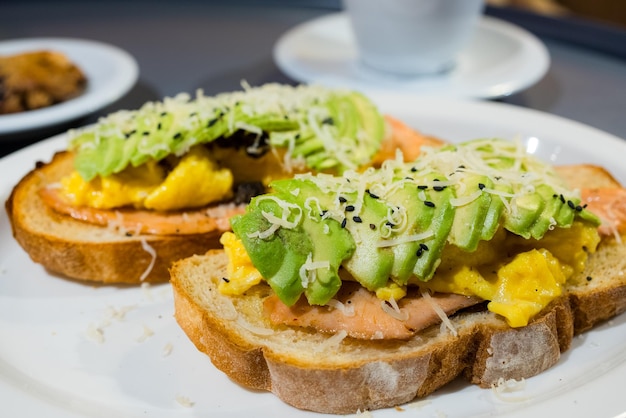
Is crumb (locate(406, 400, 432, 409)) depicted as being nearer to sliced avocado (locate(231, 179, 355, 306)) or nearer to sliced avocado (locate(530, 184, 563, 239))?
sliced avocado (locate(231, 179, 355, 306))

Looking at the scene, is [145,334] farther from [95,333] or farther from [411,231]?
[411,231]

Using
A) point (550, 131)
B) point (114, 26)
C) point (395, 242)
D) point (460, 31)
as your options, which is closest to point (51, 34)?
point (114, 26)

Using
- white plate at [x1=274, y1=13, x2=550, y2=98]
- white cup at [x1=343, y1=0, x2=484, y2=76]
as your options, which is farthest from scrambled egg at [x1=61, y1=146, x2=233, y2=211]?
white cup at [x1=343, y1=0, x2=484, y2=76]

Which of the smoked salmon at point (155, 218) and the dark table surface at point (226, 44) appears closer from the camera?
the smoked salmon at point (155, 218)

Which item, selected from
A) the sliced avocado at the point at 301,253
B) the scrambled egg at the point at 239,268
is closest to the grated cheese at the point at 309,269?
the sliced avocado at the point at 301,253

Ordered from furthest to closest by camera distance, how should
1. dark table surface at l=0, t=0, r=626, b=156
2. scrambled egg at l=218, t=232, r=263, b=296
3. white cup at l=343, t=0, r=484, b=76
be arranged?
1. dark table surface at l=0, t=0, r=626, b=156
2. white cup at l=343, t=0, r=484, b=76
3. scrambled egg at l=218, t=232, r=263, b=296

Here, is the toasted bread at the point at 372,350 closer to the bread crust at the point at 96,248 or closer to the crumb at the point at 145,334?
the crumb at the point at 145,334

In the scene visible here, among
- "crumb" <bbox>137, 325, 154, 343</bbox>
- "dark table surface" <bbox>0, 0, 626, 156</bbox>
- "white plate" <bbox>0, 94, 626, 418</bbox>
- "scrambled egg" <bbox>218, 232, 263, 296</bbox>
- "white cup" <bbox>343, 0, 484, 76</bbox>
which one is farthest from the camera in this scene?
"dark table surface" <bbox>0, 0, 626, 156</bbox>
